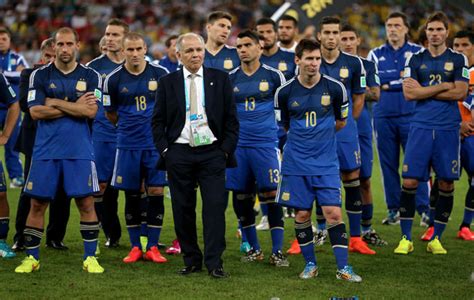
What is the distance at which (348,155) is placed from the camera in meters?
9.20

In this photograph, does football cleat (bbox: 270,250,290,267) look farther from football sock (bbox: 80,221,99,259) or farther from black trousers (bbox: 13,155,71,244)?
black trousers (bbox: 13,155,71,244)

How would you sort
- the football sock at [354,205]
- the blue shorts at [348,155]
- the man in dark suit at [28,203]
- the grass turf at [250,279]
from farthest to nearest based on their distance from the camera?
the football sock at [354,205] → the blue shorts at [348,155] → the man in dark suit at [28,203] → the grass turf at [250,279]

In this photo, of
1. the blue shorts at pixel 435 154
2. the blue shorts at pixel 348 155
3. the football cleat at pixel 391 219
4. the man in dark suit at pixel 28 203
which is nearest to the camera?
the man in dark suit at pixel 28 203

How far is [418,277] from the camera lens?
7996 mm

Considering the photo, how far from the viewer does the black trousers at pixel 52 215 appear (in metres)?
9.29

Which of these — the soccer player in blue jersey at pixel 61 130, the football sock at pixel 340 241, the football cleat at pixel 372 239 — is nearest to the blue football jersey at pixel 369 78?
the football cleat at pixel 372 239

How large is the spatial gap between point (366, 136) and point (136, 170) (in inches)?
105

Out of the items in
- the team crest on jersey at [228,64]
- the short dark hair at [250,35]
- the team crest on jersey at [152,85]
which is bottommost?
the team crest on jersey at [152,85]

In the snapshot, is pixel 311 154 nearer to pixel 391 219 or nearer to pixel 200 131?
pixel 200 131

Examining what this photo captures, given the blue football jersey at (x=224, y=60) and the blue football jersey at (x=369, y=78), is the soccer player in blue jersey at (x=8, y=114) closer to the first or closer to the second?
the blue football jersey at (x=224, y=60)

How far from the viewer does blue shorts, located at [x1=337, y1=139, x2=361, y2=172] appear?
9.16 m

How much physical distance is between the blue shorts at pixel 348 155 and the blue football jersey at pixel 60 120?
8.46ft

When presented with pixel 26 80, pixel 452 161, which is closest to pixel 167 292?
pixel 26 80

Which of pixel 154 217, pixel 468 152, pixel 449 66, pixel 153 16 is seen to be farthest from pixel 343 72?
pixel 153 16
